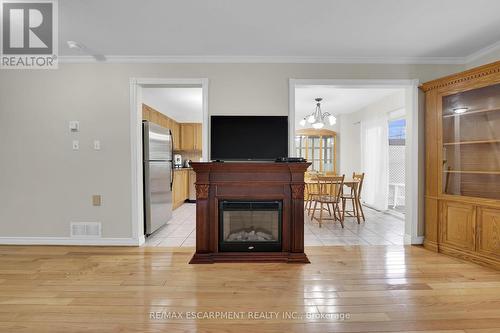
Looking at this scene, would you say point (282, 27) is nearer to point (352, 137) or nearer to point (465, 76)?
point (465, 76)

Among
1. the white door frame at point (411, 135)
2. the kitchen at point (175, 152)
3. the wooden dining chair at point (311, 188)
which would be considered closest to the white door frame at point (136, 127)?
the kitchen at point (175, 152)

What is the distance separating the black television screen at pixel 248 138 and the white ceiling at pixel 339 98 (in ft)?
6.05

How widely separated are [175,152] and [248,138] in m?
4.16

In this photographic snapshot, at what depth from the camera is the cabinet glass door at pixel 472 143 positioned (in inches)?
102

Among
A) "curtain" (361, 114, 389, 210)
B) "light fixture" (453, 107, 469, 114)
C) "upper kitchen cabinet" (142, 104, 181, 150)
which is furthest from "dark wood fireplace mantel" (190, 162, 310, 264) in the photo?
"curtain" (361, 114, 389, 210)

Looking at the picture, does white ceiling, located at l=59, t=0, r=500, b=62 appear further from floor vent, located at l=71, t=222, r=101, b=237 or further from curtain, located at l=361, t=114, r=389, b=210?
curtain, located at l=361, t=114, r=389, b=210

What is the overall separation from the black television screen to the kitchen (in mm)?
563

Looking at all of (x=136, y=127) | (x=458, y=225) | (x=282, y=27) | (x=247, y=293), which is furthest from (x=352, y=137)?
(x=247, y=293)

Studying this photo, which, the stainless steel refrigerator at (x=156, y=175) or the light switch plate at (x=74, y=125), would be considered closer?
the light switch plate at (x=74, y=125)


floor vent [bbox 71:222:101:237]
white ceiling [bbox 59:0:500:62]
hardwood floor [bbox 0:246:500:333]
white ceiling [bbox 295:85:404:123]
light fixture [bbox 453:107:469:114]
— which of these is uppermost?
white ceiling [bbox 295:85:404:123]

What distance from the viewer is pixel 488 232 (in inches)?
99.0

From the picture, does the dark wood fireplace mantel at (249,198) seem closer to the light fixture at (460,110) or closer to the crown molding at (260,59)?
the crown molding at (260,59)

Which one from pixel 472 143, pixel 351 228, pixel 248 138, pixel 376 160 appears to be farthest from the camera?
pixel 376 160

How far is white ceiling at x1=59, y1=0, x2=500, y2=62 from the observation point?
2.10 m
